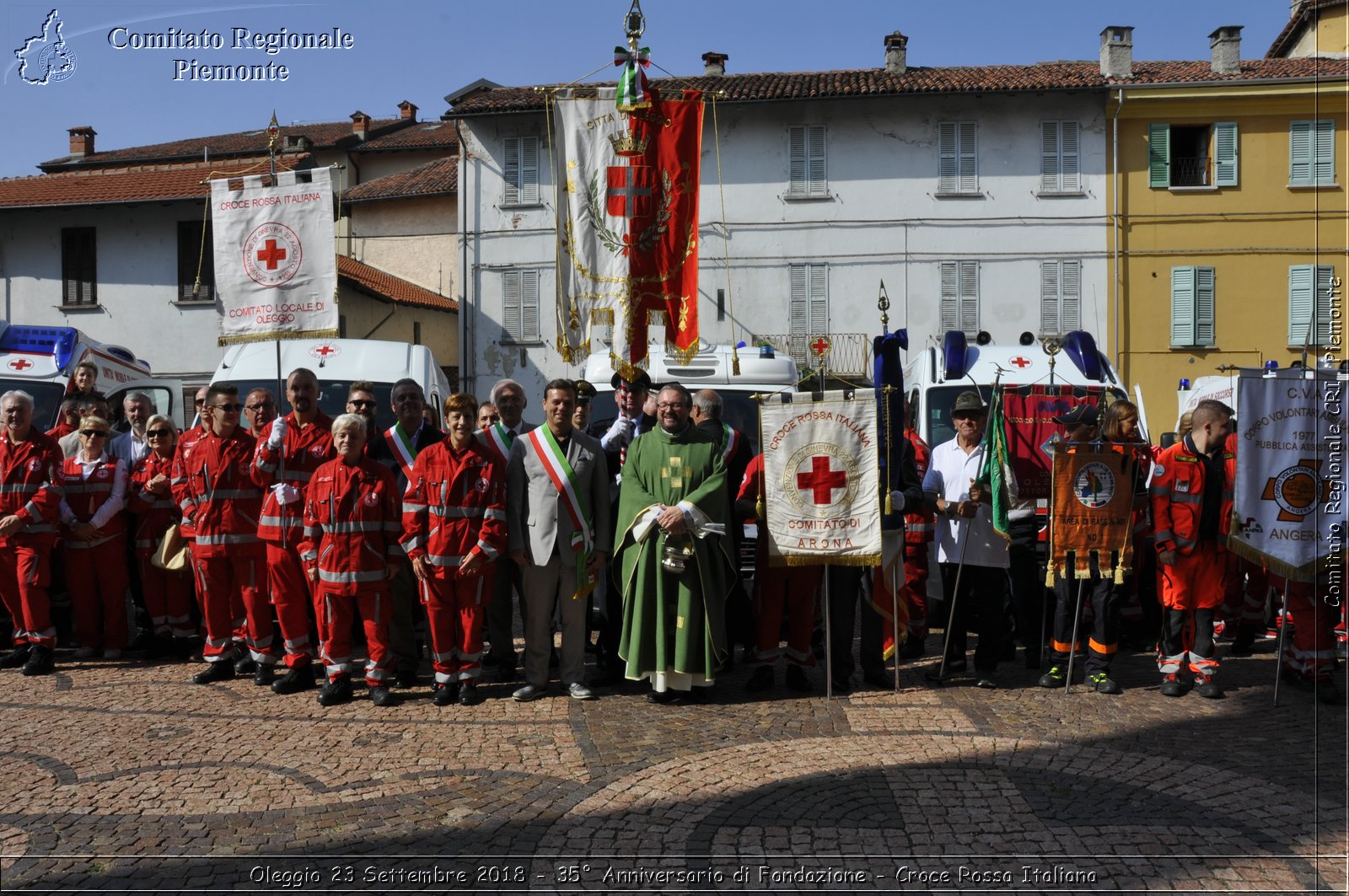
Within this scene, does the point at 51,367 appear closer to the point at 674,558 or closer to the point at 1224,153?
the point at 674,558

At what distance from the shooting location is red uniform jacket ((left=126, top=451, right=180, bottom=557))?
9.02 m

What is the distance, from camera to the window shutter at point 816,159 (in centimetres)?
2764

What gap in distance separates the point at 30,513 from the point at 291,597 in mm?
2384

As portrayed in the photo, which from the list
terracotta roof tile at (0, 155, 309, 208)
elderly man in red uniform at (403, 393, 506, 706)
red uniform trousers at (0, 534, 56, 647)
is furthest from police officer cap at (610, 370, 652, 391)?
terracotta roof tile at (0, 155, 309, 208)

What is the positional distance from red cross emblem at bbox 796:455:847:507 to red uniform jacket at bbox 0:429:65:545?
548 centimetres

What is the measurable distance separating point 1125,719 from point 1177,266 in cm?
2268

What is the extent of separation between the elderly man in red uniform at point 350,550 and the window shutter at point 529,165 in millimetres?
21612

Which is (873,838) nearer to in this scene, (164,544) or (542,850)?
(542,850)

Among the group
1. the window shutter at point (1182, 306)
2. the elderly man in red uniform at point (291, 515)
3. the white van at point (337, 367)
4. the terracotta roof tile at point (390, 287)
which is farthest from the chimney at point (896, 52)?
the elderly man in red uniform at point (291, 515)

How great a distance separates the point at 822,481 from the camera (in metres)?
7.58

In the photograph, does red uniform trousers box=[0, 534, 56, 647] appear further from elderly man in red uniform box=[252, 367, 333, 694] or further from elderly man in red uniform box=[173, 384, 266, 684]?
elderly man in red uniform box=[252, 367, 333, 694]

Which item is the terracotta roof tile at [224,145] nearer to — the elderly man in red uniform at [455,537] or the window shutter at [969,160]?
the window shutter at [969,160]

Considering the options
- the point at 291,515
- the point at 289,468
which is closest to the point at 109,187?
the point at 289,468

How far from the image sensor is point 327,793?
5562mm
